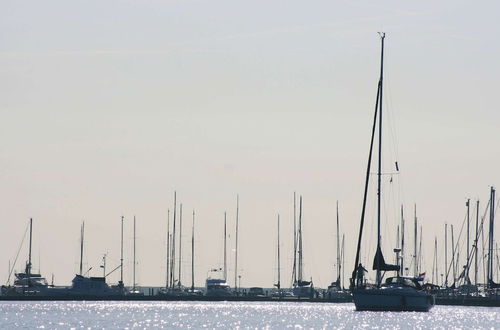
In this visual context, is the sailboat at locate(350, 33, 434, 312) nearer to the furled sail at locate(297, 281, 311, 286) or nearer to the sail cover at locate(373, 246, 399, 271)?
the sail cover at locate(373, 246, 399, 271)

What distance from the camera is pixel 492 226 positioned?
533 ft

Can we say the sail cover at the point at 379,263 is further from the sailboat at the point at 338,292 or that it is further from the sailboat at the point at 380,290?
the sailboat at the point at 338,292

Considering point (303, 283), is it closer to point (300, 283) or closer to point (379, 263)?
point (300, 283)

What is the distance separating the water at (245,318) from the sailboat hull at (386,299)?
4.59ft

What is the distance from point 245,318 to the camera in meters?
143

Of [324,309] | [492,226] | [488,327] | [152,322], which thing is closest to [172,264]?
[324,309]

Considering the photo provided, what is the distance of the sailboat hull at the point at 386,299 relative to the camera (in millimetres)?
124250

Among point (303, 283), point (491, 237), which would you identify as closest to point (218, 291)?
point (303, 283)

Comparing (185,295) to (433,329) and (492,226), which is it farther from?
(433,329)

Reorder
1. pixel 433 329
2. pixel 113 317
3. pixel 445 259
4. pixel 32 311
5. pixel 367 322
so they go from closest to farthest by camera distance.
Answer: pixel 433 329
pixel 367 322
pixel 113 317
pixel 32 311
pixel 445 259

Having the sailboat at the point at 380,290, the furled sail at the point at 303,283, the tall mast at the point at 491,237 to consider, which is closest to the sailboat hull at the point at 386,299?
the sailboat at the point at 380,290

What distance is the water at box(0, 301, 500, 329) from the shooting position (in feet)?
407

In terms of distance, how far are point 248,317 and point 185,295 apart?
158ft

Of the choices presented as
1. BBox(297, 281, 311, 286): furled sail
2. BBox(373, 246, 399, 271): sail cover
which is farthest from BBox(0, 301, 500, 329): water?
BBox(297, 281, 311, 286): furled sail
